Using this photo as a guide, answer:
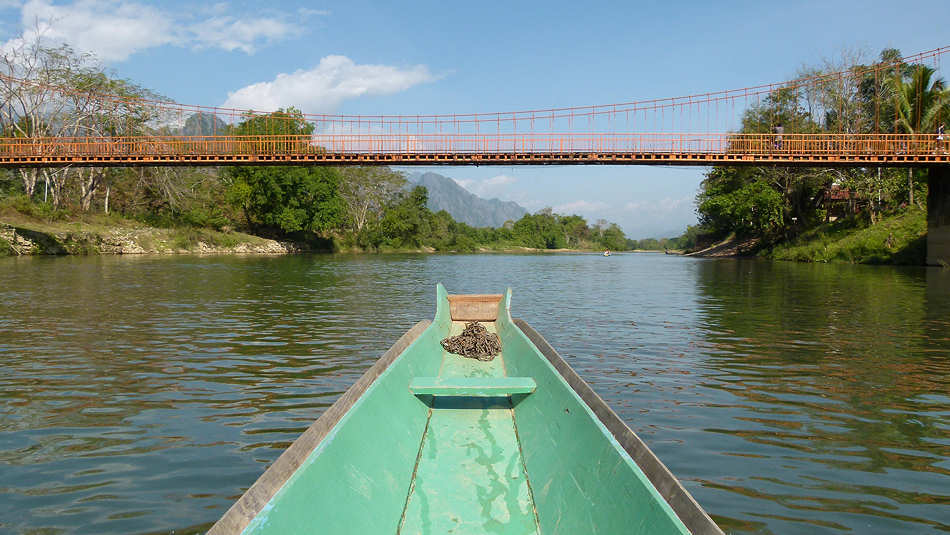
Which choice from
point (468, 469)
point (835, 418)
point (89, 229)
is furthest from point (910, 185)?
point (89, 229)

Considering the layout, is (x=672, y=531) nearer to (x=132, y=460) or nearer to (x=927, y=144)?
(x=132, y=460)

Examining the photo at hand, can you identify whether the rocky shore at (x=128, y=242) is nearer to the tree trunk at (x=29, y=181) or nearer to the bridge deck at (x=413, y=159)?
the bridge deck at (x=413, y=159)

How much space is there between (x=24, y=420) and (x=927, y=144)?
37252 mm

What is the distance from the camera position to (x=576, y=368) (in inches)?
313

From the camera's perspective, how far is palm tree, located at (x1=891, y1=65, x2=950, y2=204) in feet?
112

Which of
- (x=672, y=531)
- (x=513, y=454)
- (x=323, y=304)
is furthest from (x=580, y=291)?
(x=672, y=531)

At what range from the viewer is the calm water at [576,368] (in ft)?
12.6

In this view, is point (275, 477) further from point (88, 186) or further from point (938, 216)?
point (88, 186)

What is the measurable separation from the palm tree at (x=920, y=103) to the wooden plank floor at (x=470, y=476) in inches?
1493

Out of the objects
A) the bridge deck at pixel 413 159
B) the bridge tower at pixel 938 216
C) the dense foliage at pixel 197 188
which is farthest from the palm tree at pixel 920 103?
the dense foliage at pixel 197 188

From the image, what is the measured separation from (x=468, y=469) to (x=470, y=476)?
0.11 meters

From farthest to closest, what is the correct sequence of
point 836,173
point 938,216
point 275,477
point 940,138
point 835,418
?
point 836,173 → point 938,216 → point 940,138 → point 835,418 → point 275,477

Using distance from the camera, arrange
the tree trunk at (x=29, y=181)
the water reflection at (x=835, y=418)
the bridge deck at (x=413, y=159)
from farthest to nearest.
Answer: the tree trunk at (x=29, y=181), the bridge deck at (x=413, y=159), the water reflection at (x=835, y=418)

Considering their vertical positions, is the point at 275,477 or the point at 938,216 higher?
the point at 938,216
